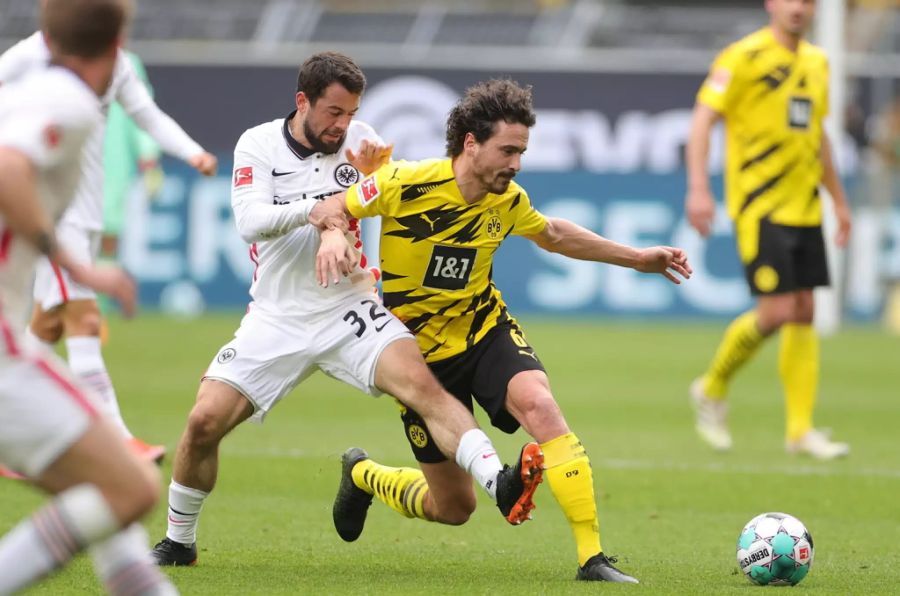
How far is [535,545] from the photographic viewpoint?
6.75 metres

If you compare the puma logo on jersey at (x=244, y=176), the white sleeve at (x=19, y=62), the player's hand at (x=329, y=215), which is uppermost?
the white sleeve at (x=19, y=62)

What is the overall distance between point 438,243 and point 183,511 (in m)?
1.44

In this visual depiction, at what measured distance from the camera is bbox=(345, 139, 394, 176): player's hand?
6.19 m

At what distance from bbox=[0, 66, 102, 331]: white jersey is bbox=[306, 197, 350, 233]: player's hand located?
1840mm

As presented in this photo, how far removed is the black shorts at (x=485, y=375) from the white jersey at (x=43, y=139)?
2.35 m

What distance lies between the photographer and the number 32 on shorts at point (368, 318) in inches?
242

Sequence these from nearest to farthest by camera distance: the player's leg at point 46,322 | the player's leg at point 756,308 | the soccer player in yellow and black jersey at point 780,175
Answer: the player's leg at point 46,322 < the player's leg at point 756,308 < the soccer player in yellow and black jersey at point 780,175

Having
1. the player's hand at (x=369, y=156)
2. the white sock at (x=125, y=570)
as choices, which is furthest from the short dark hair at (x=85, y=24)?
the player's hand at (x=369, y=156)

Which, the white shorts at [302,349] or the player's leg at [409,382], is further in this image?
the white shorts at [302,349]

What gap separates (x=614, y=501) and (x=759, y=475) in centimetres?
121

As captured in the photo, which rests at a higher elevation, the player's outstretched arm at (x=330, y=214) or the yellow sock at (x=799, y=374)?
the yellow sock at (x=799, y=374)

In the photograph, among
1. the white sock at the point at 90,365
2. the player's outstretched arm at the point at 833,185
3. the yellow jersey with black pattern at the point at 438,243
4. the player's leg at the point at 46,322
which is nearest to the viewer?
the yellow jersey with black pattern at the point at 438,243

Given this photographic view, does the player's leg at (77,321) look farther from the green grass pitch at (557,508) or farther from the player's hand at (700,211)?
the player's hand at (700,211)

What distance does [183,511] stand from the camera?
19.6 ft
